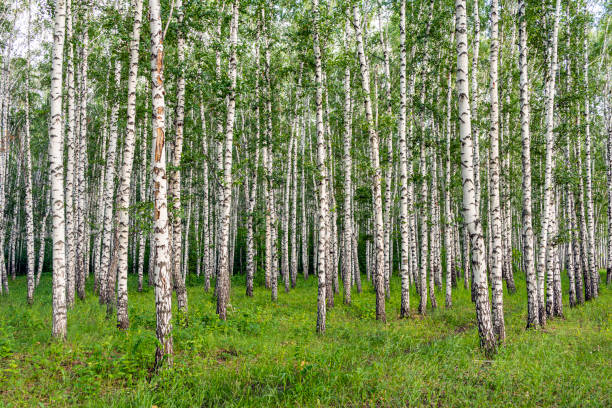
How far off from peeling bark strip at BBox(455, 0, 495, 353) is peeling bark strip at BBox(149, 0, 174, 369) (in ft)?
19.4

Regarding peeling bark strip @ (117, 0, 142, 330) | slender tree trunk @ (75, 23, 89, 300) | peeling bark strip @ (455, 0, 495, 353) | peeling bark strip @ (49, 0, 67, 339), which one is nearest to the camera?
peeling bark strip @ (455, 0, 495, 353)

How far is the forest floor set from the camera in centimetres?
467

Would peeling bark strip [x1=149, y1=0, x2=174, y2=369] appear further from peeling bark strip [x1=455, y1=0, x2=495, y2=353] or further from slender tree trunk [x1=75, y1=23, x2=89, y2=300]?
slender tree trunk [x1=75, y1=23, x2=89, y2=300]

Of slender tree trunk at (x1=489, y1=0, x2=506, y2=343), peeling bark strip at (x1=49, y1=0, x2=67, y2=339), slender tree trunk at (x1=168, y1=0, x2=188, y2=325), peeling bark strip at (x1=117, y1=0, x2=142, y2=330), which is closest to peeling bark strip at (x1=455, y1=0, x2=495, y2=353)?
slender tree trunk at (x1=489, y1=0, x2=506, y2=343)

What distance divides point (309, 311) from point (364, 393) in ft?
25.5

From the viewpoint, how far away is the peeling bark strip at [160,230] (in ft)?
17.9

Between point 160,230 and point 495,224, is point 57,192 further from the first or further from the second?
point 495,224

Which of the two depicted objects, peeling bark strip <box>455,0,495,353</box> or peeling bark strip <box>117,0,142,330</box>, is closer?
peeling bark strip <box>455,0,495,353</box>

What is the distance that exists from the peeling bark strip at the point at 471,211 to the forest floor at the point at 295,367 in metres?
0.52

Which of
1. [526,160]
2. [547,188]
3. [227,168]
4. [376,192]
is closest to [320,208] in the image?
[376,192]

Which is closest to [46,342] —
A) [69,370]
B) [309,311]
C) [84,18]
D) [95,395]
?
[69,370]

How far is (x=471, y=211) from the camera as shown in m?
7.03

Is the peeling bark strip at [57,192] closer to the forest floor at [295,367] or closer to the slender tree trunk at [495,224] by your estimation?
the forest floor at [295,367]

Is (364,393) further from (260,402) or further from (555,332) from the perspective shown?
(555,332)
